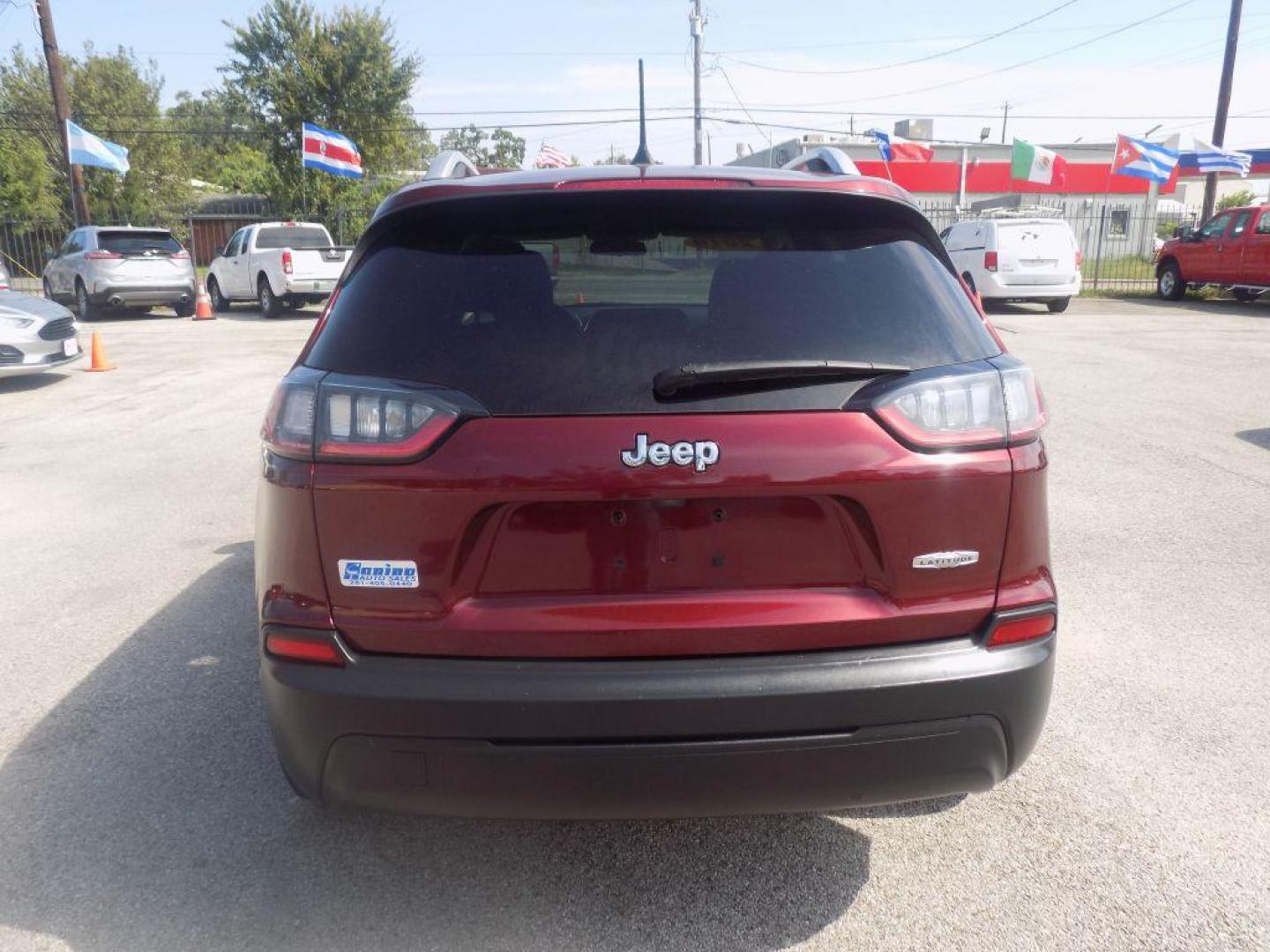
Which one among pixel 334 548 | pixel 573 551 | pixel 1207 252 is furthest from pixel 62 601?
pixel 1207 252

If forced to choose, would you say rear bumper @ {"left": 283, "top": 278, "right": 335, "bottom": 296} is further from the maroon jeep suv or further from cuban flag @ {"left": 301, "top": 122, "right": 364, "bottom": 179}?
the maroon jeep suv

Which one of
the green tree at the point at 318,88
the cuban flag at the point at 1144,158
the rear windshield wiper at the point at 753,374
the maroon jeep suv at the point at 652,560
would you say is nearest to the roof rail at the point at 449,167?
the maroon jeep suv at the point at 652,560

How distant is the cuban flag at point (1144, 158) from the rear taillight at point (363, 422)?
2815 cm

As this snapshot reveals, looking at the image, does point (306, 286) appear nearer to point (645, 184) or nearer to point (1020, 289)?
point (1020, 289)

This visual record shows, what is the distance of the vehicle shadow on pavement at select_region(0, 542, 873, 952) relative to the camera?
2.56 metres

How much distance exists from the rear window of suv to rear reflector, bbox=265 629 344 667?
60 centimetres

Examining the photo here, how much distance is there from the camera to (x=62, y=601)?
5020 millimetres

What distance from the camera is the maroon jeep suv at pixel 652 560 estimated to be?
217 cm

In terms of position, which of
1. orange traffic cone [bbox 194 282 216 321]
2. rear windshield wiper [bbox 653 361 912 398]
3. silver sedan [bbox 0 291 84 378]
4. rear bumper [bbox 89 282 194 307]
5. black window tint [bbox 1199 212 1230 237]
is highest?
rear windshield wiper [bbox 653 361 912 398]

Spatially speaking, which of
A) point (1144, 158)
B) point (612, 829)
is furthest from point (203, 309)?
point (1144, 158)

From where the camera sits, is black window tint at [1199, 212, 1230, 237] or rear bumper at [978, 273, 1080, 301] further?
black window tint at [1199, 212, 1230, 237]

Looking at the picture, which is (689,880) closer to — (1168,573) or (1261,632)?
(1261,632)

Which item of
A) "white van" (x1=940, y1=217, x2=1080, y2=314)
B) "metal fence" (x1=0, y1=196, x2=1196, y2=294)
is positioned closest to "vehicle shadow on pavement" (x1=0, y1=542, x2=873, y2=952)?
"white van" (x1=940, y1=217, x2=1080, y2=314)

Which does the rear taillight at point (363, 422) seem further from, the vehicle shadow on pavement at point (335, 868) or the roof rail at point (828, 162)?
the roof rail at point (828, 162)
